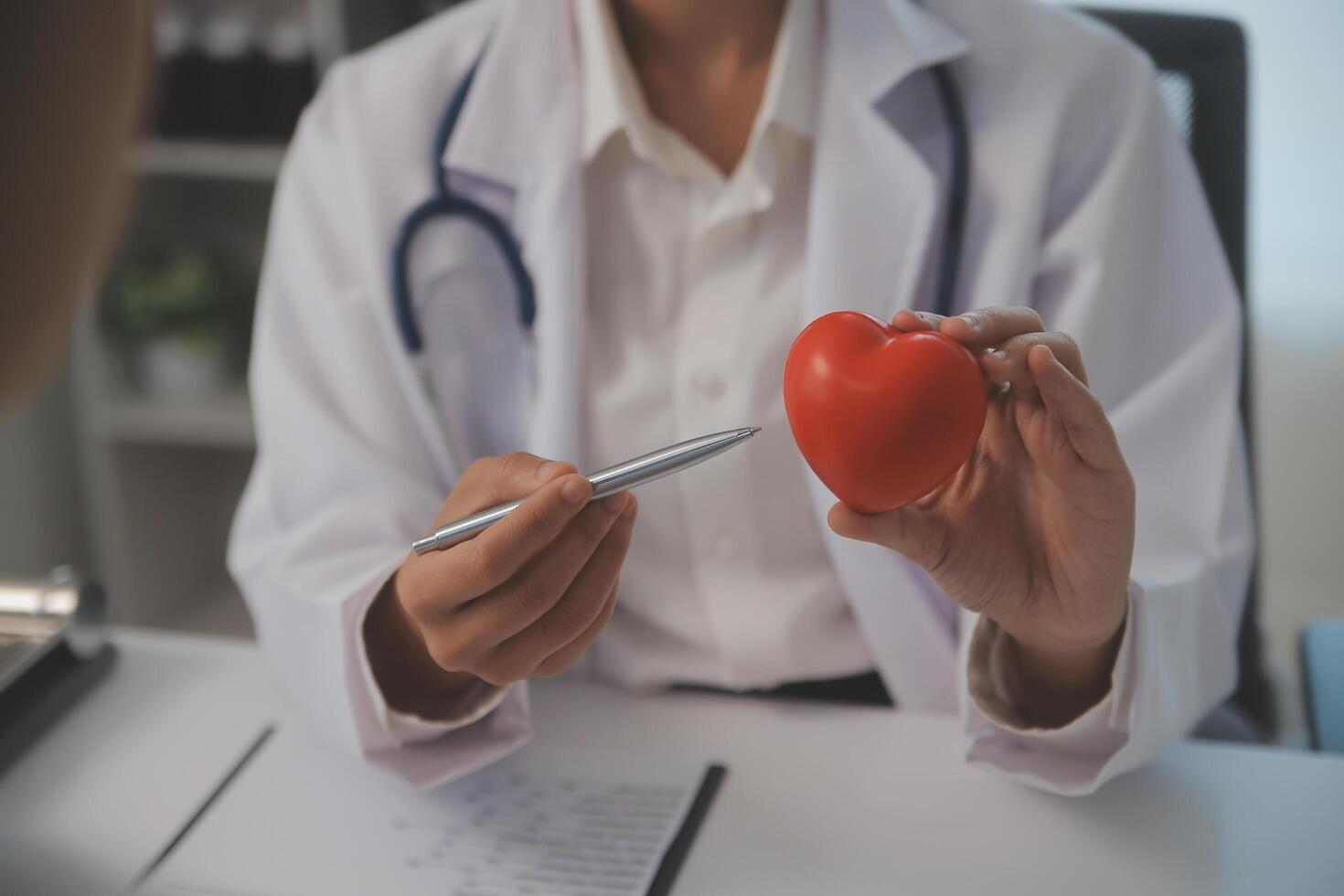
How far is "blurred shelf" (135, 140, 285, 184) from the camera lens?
1.71m

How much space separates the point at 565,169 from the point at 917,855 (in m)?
0.52

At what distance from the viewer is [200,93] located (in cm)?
174

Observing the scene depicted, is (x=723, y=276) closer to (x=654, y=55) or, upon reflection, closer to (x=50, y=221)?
(x=654, y=55)

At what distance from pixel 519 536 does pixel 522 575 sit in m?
0.04

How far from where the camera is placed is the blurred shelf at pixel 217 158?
171 cm

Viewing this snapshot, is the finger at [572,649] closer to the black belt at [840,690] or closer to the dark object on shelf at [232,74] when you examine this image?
the black belt at [840,690]

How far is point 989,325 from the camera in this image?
0.56 m

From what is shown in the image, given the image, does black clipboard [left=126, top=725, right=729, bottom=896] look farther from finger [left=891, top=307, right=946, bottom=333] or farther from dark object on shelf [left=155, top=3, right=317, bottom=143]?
dark object on shelf [left=155, top=3, right=317, bottom=143]

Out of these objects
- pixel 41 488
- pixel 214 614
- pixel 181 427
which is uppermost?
pixel 181 427

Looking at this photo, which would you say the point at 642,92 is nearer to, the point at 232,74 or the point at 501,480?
the point at 501,480

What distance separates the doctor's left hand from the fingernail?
11cm

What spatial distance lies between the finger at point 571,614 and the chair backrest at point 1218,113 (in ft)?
2.14

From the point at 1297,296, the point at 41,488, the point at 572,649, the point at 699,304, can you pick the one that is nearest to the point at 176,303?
the point at 41,488

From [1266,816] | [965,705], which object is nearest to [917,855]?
[965,705]
